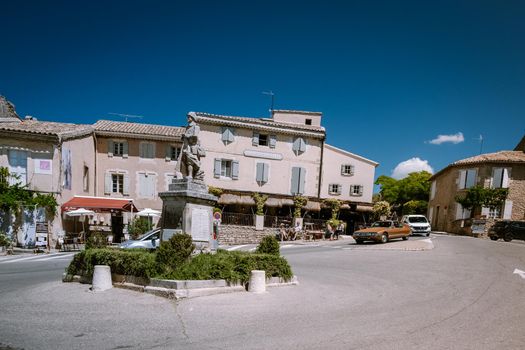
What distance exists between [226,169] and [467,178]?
2343 cm

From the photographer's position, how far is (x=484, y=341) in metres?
4.72

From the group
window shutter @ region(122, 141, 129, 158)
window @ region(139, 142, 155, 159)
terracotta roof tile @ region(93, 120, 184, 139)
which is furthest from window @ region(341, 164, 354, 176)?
window shutter @ region(122, 141, 129, 158)

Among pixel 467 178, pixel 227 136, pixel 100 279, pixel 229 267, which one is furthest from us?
pixel 467 178

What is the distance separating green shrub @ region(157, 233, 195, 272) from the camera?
6703mm

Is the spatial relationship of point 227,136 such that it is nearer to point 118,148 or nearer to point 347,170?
point 118,148

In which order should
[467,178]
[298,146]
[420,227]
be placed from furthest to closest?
[467,178], [298,146], [420,227]

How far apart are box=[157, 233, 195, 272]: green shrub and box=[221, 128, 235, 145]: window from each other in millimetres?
20189

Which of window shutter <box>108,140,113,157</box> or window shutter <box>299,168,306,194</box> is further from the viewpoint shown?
window shutter <box>299,168,306,194</box>

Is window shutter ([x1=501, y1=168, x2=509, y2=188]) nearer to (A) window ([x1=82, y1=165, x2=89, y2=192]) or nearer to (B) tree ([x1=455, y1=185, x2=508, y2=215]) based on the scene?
(B) tree ([x1=455, y1=185, x2=508, y2=215])

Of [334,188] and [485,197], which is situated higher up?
[334,188]

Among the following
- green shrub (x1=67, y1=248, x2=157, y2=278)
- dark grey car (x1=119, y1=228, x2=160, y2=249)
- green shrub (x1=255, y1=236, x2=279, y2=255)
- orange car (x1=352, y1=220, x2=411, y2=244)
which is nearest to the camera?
green shrub (x1=67, y1=248, x2=157, y2=278)

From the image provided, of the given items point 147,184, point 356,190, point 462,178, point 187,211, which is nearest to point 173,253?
point 187,211

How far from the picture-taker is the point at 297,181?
27703 millimetres

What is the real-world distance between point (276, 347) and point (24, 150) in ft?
69.5
